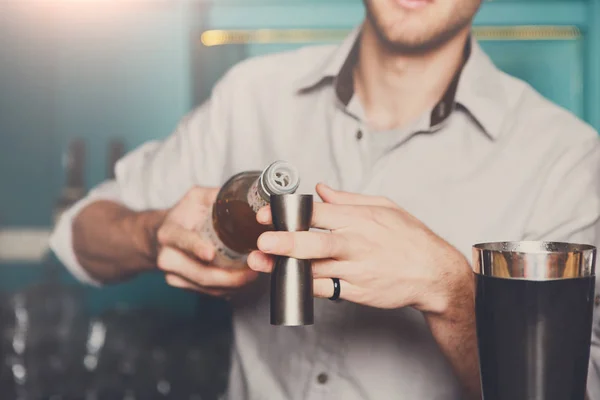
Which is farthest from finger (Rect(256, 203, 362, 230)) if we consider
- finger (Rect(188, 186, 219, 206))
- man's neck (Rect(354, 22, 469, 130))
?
man's neck (Rect(354, 22, 469, 130))

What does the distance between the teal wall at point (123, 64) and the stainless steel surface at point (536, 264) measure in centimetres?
47

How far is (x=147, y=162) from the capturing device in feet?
4.15

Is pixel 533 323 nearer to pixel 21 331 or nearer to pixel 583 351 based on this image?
pixel 583 351

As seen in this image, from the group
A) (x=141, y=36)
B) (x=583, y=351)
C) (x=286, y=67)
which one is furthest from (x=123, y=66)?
(x=583, y=351)

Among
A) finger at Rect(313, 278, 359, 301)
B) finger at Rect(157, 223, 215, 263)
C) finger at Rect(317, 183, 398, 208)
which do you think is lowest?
finger at Rect(313, 278, 359, 301)

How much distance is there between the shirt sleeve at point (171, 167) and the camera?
4.07 feet

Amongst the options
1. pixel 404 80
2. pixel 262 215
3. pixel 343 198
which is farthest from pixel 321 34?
pixel 262 215

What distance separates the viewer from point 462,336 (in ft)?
3.35

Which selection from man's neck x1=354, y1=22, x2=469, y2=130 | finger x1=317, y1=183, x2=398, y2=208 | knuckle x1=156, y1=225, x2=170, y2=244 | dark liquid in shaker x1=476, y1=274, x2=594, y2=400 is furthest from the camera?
man's neck x1=354, y1=22, x2=469, y2=130

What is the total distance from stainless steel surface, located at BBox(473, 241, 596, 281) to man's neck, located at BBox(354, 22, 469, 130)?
389 mm

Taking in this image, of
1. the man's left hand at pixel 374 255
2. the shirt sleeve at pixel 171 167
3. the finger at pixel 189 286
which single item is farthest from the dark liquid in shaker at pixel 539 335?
the shirt sleeve at pixel 171 167

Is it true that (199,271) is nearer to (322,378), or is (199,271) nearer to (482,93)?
(322,378)

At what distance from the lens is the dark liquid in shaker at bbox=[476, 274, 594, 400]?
0.78m

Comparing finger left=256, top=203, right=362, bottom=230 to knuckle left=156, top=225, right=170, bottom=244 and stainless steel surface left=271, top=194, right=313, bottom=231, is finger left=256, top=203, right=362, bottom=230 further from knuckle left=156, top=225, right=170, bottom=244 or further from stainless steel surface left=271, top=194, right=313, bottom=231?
knuckle left=156, top=225, right=170, bottom=244
